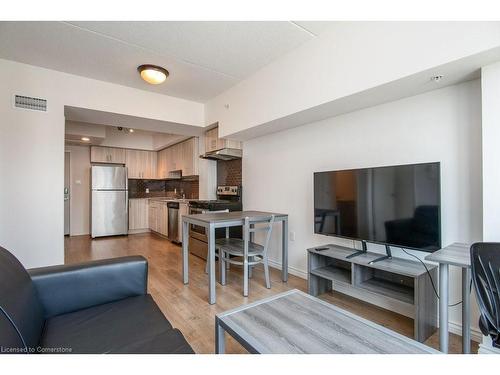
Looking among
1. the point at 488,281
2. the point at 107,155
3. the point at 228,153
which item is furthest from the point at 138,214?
the point at 488,281

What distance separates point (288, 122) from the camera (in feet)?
9.69

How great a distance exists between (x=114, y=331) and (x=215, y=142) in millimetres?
3235

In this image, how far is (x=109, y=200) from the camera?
586 cm

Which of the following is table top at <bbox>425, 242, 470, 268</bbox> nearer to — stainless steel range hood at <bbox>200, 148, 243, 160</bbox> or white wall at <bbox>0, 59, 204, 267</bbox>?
stainless steel range hood at <bbox>200, 148, 243, 160</bbox>

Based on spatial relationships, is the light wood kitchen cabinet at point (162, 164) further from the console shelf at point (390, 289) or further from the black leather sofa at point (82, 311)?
the console shelf at point (390, 289)

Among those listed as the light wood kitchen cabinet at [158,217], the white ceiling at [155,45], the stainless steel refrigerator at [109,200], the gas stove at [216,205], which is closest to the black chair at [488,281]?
the white ceiling at [155,45]

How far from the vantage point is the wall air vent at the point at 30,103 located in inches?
107

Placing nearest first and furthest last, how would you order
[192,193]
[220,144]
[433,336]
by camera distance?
[433,336]
[220,144]
[192,193]

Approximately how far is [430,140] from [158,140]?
19.1 feet

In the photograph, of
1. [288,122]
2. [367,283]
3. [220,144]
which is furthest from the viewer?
[220,144]

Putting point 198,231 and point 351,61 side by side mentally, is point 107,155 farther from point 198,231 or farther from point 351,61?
point 351,61

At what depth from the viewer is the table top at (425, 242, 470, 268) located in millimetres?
1330
